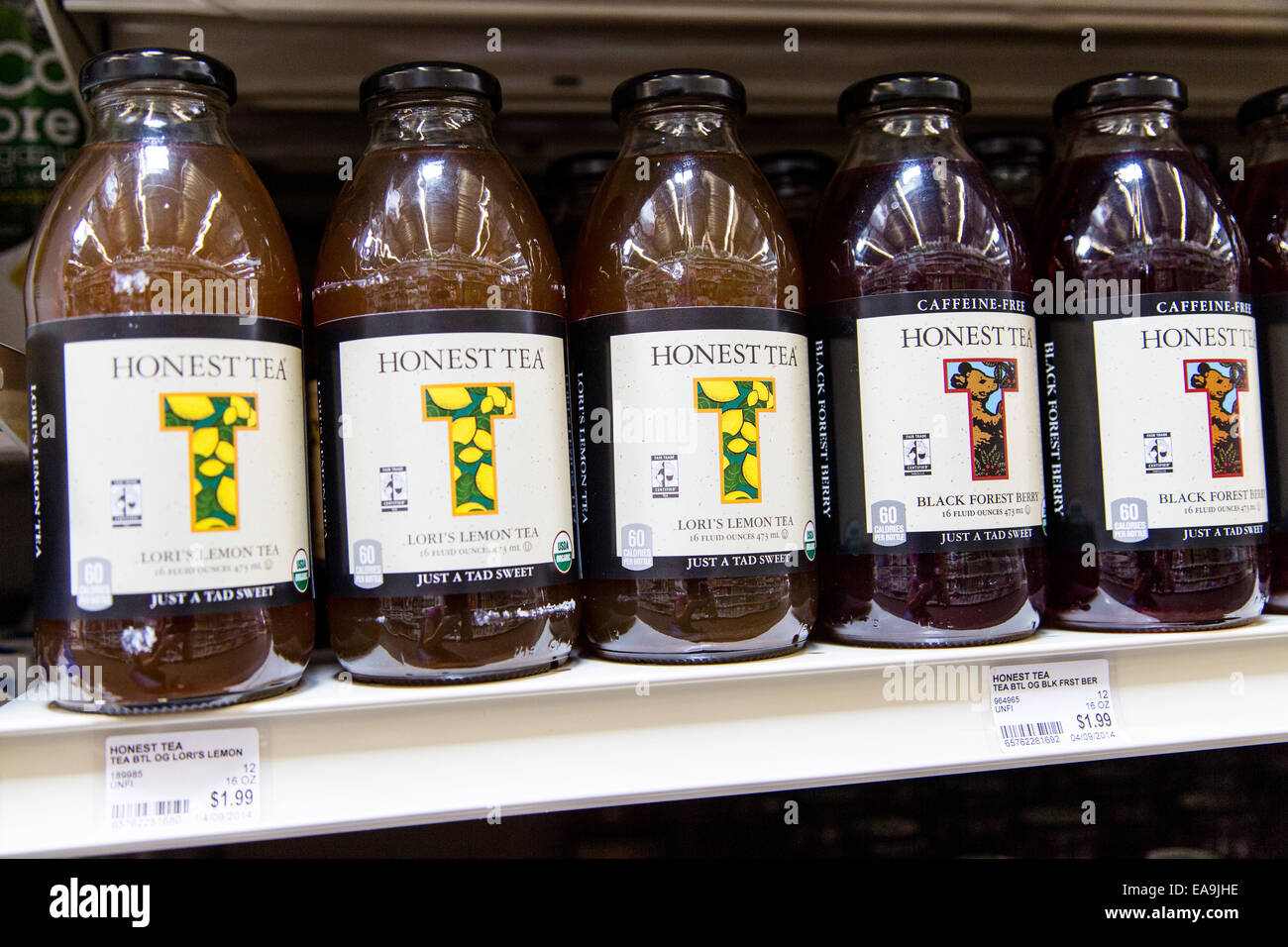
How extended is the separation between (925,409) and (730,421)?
18 centimetres

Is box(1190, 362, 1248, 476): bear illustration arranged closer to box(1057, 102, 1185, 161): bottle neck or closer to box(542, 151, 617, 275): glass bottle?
box(1057, 102, 1185, 161): bottle neck

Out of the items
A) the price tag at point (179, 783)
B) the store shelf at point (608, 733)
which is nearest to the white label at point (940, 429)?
the store shelf at point (608, 733)

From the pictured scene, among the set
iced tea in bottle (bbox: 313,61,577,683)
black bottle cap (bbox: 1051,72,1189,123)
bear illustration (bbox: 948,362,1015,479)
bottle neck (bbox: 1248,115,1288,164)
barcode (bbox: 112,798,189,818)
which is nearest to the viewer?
barcode (bbox: 112,798,189,818)

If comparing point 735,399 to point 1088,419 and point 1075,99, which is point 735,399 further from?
point 1075,99

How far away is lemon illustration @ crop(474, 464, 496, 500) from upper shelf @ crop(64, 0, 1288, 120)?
414 millimetres

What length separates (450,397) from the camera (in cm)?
81

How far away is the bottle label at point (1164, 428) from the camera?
0.95m

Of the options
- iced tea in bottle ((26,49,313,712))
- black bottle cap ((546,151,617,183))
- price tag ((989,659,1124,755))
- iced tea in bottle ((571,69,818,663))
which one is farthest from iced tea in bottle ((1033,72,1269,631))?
iced tea in bottle ((26,49,313,712))

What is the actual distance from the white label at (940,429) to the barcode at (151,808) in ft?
1.90

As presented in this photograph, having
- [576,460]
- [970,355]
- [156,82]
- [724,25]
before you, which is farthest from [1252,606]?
[156,82]

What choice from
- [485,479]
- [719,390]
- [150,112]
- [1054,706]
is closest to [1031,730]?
[1054,706]

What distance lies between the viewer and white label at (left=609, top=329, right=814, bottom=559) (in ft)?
2.81

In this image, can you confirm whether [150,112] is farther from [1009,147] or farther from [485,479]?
[1009,147]
